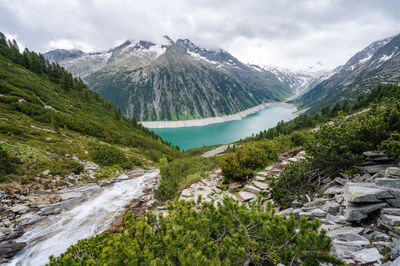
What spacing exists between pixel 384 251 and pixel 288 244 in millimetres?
1956

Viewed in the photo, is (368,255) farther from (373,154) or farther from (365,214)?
(373,154)

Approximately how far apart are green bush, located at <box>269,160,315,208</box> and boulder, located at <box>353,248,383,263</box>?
3.57 metres

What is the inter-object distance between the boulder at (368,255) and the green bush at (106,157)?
24183 mm

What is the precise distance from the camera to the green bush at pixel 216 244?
375 cm

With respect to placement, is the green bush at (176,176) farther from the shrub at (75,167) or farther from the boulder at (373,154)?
the boulder at (373,154)

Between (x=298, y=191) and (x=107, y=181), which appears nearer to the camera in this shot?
(x=298, y=191)

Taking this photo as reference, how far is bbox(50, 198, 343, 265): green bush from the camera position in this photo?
3752 mm

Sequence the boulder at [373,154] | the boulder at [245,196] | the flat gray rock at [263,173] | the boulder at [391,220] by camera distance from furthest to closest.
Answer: the flat gray rock at [263,173]
the boulder at [245,196]
the boulder at [373,154]
the boulder at [391,220]

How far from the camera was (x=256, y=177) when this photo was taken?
448 inches

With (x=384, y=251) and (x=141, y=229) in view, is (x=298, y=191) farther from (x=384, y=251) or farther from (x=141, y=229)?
(x=141, y=229)

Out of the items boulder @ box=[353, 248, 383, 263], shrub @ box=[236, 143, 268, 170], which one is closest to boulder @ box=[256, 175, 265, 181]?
shrub @ box=[236, 143, 268, 170]

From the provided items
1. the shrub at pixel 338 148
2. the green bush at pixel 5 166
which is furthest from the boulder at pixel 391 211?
the green bush at pixel 5 166

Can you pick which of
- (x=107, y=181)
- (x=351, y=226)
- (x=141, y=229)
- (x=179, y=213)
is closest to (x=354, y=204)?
(x=351, y=226)

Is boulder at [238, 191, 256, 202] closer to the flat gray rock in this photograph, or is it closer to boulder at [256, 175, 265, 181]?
boulder at [256, 175, 265, 181]
